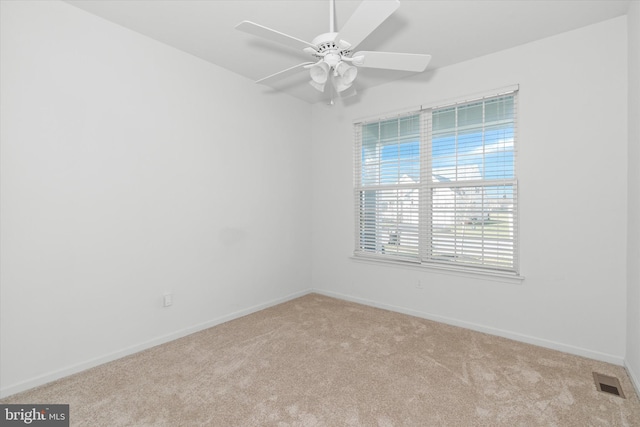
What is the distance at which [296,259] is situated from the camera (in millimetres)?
4215

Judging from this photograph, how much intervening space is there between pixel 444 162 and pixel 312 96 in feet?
6.28

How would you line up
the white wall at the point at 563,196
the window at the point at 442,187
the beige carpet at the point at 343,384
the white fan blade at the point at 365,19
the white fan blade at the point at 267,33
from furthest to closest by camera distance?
the window at the point at 442,187
the white wall at the point at 563,196
the beige carpet at the point at 343,384
the white fan blade at the point at 267,33
the white fan blade at the point at 365,19

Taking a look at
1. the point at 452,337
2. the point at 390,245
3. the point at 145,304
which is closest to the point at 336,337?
the point at 452,337

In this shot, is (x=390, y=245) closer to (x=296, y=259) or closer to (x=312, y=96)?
(x=296, y=259)

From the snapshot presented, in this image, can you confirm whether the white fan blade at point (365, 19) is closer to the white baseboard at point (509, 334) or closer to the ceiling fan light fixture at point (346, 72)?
the ceiling fan light fixture at point (346, 72)

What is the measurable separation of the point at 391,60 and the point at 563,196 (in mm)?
1919

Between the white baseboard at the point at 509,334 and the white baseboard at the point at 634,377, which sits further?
the white baseboard at the point at 509,334

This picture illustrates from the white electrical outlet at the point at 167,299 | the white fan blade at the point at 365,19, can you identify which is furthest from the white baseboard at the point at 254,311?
the white fan blade at the point at 365,19

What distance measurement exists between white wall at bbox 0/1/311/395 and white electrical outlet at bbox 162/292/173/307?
0.04 m

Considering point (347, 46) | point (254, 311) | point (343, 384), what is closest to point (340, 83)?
point (347, 46)

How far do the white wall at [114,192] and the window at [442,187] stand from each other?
1.37 metres

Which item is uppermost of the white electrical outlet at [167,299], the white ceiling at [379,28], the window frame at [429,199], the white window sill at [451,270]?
the white ceiling at [379,28]

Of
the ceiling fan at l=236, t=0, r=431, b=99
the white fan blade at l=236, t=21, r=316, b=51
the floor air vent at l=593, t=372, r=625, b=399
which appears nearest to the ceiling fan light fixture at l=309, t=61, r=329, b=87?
→ the ceiling fan at l=236, t=0, r=431, b=99

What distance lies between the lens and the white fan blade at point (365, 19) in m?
1.54
